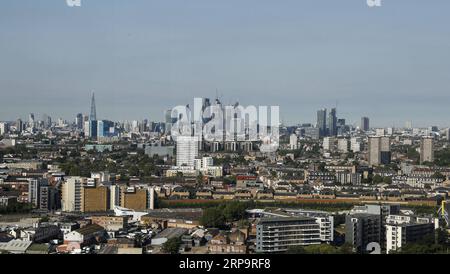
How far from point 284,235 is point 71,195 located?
4.53 metres

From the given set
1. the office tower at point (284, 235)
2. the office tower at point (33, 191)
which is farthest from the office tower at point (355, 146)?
the office tower at point (284, 235)

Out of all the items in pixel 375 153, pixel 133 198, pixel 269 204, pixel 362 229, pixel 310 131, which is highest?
pixel 310 131

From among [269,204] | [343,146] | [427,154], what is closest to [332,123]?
[269,204]

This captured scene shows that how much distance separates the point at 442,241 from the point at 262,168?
814 centimetres

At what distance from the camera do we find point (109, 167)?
9883 mm

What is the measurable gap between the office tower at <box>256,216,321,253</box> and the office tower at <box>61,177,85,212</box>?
12.3 feet

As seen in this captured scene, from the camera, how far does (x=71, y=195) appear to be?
7273 millimetres

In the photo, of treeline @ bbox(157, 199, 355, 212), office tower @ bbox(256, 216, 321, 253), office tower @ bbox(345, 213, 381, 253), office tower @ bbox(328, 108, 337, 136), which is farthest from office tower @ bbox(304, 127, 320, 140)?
office tower @ bbox(256, 216, 321, 253)

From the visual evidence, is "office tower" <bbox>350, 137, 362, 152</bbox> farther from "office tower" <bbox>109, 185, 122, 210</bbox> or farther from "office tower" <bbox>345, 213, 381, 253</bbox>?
"office tower" <bbox>345, 213, 381, 253</bbox>

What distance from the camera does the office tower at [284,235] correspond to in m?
2.86

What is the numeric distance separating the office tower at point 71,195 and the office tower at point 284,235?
3.75 m

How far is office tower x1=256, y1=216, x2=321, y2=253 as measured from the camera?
2864mm

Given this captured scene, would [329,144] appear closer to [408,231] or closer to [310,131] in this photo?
[310,131]
